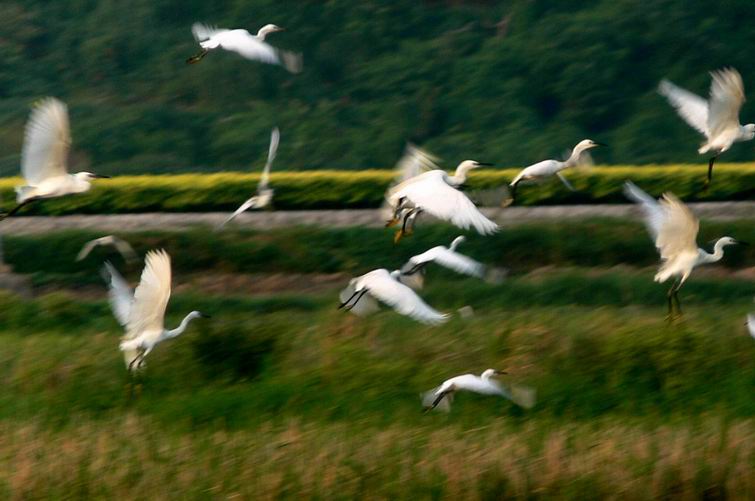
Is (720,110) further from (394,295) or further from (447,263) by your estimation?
(394,295)

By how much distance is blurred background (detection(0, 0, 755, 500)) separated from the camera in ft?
32.0

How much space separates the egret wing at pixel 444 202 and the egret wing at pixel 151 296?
5.42 ft

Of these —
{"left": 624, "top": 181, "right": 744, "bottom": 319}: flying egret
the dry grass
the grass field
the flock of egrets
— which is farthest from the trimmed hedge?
the dry grass

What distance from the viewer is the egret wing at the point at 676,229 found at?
10.9 metres

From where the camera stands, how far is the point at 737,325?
12.2 meters

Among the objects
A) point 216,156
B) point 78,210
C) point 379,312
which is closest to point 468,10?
point 216,156

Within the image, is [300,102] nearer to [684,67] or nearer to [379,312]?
[684,67]

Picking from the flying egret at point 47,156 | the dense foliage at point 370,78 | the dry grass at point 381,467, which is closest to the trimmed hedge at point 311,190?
the dense foliage at point 370,78

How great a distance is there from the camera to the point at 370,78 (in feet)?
91.5

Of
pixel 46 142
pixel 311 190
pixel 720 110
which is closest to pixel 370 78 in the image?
pixel 311 190

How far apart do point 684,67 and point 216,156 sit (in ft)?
26.3

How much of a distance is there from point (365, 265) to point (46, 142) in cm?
644

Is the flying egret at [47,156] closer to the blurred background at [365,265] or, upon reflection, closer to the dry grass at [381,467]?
the blurred background at [365,265]

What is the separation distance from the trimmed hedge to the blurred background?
→ 1.3 inches
